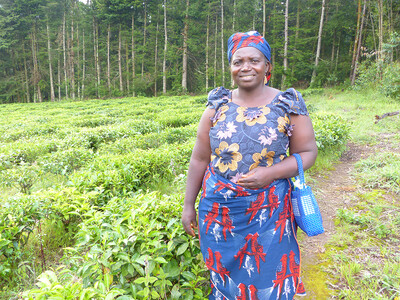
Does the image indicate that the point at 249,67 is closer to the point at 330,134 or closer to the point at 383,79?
the point at 330,134

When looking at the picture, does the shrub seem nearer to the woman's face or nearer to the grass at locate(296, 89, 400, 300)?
the woman's face

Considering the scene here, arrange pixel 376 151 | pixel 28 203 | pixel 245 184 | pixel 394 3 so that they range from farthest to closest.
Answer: pixel 394 3 → pixel 376 151 → pixel 28 203 → pixel 245 184

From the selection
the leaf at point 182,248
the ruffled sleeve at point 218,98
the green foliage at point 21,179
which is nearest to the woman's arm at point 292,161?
the ruffled sleeve at point 218,98

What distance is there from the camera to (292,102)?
150 cm

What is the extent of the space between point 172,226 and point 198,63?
95.8 feet

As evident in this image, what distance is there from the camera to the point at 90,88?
2947 centimetres

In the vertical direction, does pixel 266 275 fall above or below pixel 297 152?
below

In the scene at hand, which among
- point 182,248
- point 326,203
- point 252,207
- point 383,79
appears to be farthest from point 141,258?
point 383,79

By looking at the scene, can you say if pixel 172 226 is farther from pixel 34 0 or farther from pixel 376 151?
pixel 34 0

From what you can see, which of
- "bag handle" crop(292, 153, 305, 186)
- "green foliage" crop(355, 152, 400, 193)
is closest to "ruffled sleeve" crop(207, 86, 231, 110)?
"bag handle" crop(292, 153, 305, 186)

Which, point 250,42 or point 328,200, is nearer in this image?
point 250,42

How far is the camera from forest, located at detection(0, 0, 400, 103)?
22.7 meters

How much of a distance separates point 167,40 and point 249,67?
29.4 meters

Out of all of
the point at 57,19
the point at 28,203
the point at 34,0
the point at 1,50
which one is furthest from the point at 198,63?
the point at 28,203
